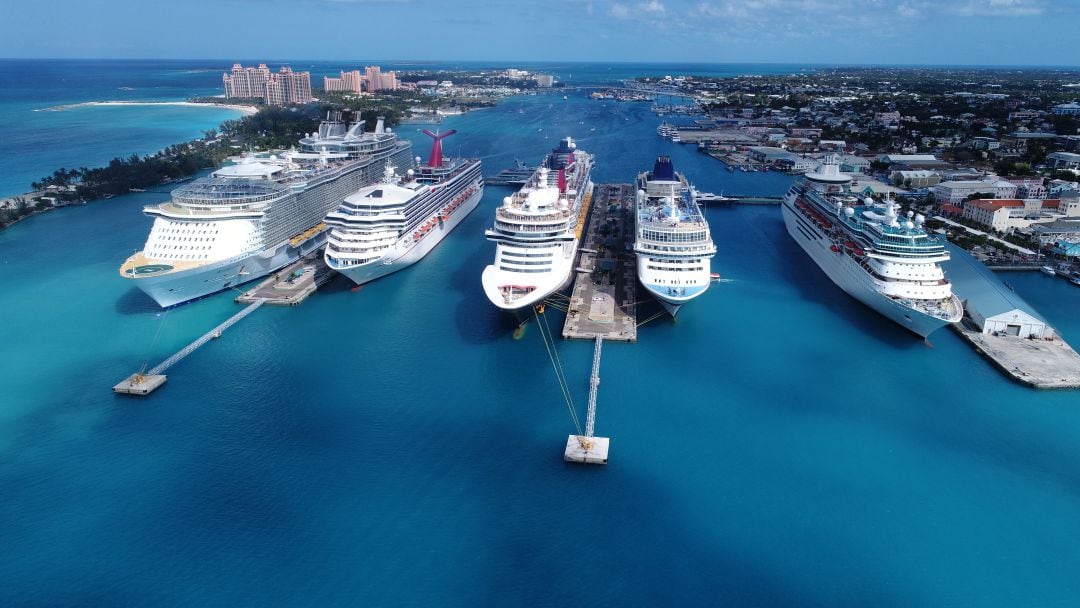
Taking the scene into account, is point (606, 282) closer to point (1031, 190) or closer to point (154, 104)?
point (1031, 190)

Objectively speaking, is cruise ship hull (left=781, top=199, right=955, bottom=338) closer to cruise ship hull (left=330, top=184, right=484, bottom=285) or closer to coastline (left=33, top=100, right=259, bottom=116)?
cruise ship hull (left=330, top=184, right=484, bottom=285)

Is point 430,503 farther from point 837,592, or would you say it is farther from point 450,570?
point 837,592

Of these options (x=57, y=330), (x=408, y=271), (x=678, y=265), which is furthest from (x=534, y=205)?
(x=57, y=330)

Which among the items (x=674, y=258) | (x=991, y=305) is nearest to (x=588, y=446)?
(x=674, y=258)

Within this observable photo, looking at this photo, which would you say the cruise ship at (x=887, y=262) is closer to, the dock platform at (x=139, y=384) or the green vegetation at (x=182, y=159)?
the dock platform at (x=139, y=384)

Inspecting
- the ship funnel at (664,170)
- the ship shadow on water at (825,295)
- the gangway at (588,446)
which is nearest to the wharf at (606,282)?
the ship funnel at (664,170)
